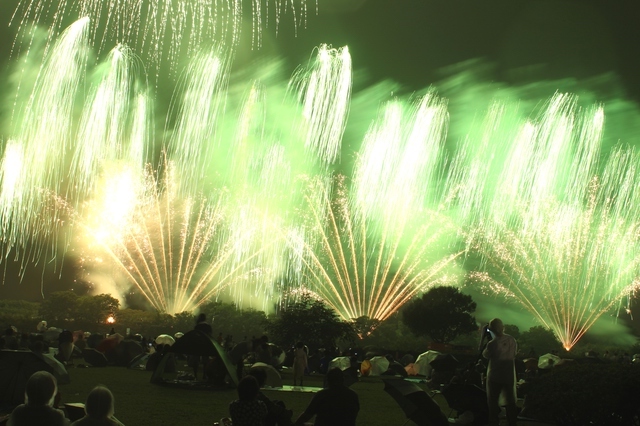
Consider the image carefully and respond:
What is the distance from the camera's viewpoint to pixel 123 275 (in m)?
79.9

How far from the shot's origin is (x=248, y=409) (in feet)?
25.1

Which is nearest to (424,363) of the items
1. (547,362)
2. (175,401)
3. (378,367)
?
(378,367)

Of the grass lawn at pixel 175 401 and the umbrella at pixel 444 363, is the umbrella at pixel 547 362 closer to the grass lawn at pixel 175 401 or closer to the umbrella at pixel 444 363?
the umbrella at pixel 444 363

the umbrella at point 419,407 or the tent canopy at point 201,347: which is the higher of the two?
the tent canopy at point 201,347

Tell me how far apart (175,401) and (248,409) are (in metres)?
9.23

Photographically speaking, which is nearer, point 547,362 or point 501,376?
point 501,376

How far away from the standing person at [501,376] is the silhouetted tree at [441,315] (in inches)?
2335

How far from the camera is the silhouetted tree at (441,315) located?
230 feet

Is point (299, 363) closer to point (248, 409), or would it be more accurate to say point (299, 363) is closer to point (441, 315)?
point (248, 409)

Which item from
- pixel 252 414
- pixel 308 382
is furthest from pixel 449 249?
pixel 252 414

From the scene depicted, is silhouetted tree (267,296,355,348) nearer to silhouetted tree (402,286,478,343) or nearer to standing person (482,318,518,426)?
standing person (482,318,518,426)

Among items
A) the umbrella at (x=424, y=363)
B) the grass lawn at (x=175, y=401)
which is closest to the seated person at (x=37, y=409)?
the grass lawn at (x=175, y=401)

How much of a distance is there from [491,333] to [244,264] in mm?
49408

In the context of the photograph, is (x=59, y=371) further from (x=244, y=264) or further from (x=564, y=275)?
(x=564, y=275)
